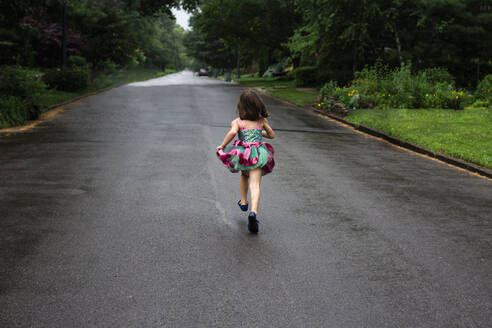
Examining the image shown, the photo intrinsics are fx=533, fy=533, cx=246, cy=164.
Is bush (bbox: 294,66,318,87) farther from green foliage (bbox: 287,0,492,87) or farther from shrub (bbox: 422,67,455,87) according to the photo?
shrub (bbox: 422,67,455,87)

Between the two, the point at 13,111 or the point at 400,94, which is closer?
the point at 13,111

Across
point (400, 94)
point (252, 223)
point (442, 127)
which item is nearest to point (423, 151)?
point (442, 127)

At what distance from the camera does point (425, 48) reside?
26609mm

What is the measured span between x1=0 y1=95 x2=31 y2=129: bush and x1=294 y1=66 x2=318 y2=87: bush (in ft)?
83.8

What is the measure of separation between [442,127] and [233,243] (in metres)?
11.2

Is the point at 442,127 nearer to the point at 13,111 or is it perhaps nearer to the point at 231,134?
the point at 231,134

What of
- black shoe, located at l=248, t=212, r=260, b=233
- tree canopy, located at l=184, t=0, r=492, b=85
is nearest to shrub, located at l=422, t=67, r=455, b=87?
tree canopy, located at l=184, t=0, r=492, b=85

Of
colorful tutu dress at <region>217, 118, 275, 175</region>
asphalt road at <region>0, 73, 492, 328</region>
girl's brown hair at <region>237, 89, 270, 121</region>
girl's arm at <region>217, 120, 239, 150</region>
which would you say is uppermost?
girl's brown hair at <region>237, 89, 270, 121</region>

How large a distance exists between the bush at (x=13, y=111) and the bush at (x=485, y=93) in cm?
1670

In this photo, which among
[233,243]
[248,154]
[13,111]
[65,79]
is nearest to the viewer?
[233,243]

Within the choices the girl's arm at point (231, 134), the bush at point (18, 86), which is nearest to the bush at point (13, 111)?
the bush at point (18, 86)

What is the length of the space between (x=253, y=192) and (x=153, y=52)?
9365 cm

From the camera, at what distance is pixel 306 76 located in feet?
129

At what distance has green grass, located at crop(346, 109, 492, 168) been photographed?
11.7 meters
